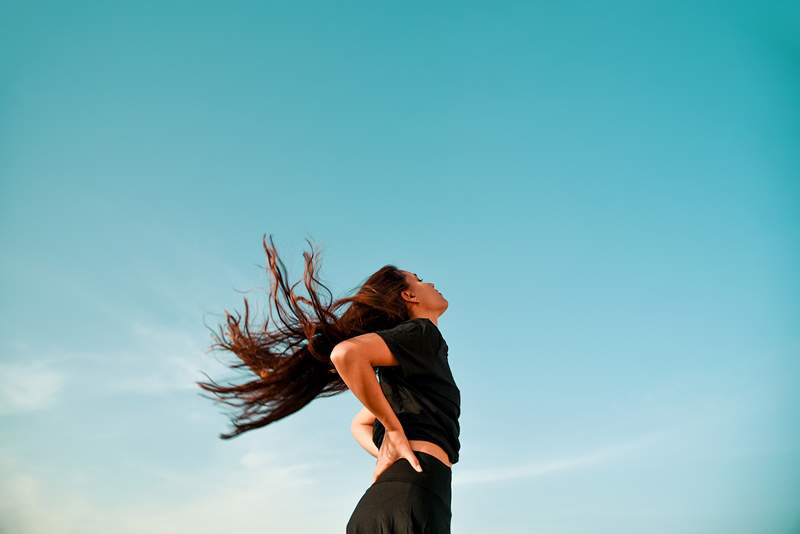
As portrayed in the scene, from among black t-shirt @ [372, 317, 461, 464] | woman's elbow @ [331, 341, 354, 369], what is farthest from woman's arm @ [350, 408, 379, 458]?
woman's elbow @ [331, 341, 354, 369]

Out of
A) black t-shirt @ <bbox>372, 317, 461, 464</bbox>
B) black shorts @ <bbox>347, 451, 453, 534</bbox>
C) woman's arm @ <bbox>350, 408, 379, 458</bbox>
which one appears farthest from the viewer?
woman's arm @ <bbox>350, 408, 379, 458</bbox>

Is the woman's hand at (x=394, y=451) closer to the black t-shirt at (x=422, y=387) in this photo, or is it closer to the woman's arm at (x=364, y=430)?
the black t-shirt at (x=422, y=387)

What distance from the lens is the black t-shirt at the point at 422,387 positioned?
3279mm

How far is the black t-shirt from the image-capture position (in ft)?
10.8

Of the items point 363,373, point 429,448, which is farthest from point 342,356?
point 429,448

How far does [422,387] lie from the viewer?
11.1 ft

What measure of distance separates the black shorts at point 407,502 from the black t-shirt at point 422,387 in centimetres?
16

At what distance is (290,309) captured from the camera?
4.05m

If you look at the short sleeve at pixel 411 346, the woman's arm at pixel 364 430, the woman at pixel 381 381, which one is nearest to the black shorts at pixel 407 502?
the woman at pixel 381 381

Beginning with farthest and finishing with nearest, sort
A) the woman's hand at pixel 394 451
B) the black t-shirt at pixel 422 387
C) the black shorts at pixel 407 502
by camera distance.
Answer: the black t-shirt at pixel 422 387 → the woman's hand at pixel 394 451 → the black shorts at pixel 407 502

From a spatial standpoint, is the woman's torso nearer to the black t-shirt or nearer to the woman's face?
the black t-shirt

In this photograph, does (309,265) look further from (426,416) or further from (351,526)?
(351,526)

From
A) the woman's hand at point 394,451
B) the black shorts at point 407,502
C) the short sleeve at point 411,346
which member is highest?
the short sleeve at point 411,346

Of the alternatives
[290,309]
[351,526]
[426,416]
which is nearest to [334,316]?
[290,309]
